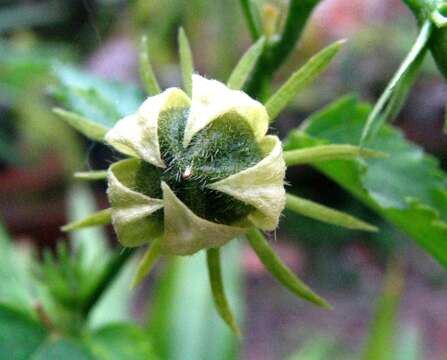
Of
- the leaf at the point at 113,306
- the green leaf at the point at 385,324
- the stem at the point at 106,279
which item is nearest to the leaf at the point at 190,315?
the leaf at the point at 113,306

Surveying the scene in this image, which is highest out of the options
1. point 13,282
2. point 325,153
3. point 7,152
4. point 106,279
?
point 325,153

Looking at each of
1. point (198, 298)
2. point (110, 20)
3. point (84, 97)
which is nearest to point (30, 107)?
point (110, 20)

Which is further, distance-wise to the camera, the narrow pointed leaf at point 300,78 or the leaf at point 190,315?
the leaf at point 190,315

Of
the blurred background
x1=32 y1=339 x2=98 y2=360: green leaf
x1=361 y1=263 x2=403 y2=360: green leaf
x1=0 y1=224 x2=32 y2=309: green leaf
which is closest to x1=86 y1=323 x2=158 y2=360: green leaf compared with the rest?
x1=32 y1=339 x2=98 y2=360: green leaf

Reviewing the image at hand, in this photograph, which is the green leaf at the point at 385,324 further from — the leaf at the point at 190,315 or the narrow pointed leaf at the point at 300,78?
the narrow pointed leaf at the point at 300,78

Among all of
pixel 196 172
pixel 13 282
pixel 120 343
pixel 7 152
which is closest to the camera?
pixel 196 172

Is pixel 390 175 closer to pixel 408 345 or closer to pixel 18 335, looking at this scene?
pixel 18 335

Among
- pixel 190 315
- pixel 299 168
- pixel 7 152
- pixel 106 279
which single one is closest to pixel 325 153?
pixel 106 279
